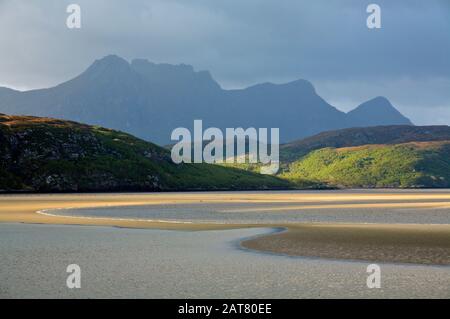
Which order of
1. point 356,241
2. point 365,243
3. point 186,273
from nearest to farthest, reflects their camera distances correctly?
point 186,273, point 365,243, point 356,241

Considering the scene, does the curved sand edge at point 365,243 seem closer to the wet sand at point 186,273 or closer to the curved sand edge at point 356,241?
the curved sand edge at point 356,241

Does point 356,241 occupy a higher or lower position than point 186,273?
lower

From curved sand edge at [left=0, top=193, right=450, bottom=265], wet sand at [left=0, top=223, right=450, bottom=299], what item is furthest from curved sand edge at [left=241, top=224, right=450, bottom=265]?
wet sand at [left=0, top=223, right=450, bottom=299]

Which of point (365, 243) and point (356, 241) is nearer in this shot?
point (365, 243)

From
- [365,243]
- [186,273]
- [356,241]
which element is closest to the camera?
[186,273]

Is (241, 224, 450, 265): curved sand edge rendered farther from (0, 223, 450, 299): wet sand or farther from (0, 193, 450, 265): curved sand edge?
(0, 223, 450, 299): wet sand

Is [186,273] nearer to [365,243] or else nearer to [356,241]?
[365,243]

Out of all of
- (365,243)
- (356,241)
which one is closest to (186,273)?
(365,243)

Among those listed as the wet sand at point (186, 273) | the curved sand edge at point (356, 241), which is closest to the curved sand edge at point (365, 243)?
the curved sand edge at point (356, 241)
